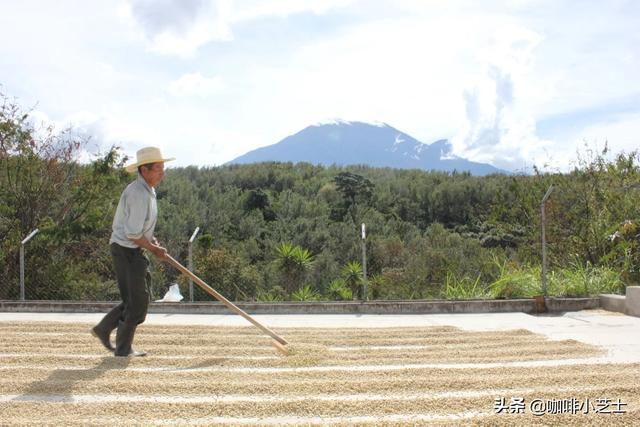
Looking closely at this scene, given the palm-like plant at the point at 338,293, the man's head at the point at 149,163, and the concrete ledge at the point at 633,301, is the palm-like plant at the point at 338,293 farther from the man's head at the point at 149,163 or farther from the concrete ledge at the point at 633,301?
the man's head at the point at 149,163

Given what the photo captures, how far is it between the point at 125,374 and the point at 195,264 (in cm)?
753

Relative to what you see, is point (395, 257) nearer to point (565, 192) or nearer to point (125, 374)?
point (565, 192)

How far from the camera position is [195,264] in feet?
36.1

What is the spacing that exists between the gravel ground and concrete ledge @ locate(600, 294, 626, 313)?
191 centimetres

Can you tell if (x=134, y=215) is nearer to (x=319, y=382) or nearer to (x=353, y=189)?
(x=319, y=382)

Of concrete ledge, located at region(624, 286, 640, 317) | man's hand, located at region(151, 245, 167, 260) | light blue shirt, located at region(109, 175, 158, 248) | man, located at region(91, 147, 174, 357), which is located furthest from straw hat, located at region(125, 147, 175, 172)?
concrete ledge, located at region(624, 286, 640, 317)

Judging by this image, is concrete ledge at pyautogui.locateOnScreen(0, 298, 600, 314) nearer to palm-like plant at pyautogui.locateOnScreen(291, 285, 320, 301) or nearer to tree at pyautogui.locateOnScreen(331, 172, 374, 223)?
palm-like plant at pyautogui.locateOnScreen(291, 285, 320, 301)

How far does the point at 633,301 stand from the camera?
605 cm

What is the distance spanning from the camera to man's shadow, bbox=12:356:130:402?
309 centimetres

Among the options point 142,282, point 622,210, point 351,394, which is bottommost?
point 351,394

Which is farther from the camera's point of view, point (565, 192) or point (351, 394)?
point (565, 192)

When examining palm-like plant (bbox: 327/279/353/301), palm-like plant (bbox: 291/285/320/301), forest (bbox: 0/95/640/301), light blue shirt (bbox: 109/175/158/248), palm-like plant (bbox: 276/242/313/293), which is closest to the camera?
light blue shirt (bbox: 109/175/158/248)

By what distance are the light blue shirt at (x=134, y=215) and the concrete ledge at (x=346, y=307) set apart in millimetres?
2744

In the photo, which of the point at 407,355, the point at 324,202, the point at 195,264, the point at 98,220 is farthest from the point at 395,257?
the point at 324,202
